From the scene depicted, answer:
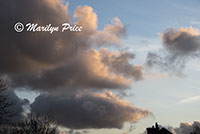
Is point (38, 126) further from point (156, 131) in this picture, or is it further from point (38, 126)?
point (156, 131)

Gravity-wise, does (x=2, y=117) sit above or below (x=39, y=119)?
below

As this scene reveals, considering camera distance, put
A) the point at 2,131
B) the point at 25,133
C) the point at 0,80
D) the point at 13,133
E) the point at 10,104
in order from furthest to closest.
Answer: the point at 2,131 < the point at 13,133 < the point at 25,133 < the point at 0,80 < the point at 10,104

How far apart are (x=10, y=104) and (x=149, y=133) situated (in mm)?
38125

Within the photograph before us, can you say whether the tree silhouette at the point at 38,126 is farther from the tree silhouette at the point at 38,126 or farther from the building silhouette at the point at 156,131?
the building silhouette at the point at 156,131

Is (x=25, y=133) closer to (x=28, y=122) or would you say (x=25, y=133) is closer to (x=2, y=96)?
(x=28, y=122)

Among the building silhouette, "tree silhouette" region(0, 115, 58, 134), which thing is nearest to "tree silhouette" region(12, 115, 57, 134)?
"tree silhouette" region(0, 115, 58, 134)

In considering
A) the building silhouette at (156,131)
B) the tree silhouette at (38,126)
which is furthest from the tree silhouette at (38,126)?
the building silhouette at (156,131)

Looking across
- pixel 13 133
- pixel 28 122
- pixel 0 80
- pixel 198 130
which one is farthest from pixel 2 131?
pixel 198 130

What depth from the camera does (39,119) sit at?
61406mm

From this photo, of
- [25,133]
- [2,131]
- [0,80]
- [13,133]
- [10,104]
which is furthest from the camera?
[2,131]

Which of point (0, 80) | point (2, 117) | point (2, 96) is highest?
point (0, 80)

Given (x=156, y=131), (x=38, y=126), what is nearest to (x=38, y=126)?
(x=38, y=126)

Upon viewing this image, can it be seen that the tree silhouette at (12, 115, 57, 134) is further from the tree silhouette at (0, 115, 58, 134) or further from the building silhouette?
the building silhouette

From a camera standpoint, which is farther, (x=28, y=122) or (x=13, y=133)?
(x=13, y=133)
